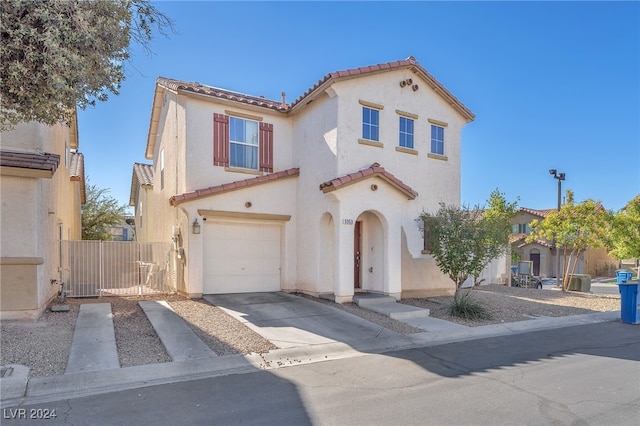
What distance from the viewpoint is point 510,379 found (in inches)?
247

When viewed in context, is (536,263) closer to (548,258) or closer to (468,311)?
(548,258)

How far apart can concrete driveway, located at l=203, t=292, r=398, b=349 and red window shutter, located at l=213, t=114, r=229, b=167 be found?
4610 millimetres

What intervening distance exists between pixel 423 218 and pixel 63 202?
504 inches

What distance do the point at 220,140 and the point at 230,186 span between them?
1899mm

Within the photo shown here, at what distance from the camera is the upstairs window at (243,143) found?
13703 millimetres

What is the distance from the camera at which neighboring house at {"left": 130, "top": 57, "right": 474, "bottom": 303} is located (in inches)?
487

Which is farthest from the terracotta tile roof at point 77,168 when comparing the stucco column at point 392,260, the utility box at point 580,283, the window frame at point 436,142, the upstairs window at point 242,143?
the utility box at point 580,283

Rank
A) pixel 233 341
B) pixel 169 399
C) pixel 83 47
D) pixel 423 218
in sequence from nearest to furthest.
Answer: pixel 169 399
pixel 83 47
pixel 233 341
pixel 423 218

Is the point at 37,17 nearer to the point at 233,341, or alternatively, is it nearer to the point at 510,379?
the point at 233,341

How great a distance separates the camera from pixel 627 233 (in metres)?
18.0

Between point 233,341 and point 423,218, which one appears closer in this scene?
point 233,341

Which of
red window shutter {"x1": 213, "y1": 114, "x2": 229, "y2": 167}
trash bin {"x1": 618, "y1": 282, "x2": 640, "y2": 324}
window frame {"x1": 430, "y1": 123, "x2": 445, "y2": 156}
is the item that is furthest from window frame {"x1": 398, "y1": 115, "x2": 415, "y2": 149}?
trash bin {"x1": 618, "y1": 282, "x2": 640, "y2": 324}

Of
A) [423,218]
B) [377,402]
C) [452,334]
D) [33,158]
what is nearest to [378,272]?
[423,218]

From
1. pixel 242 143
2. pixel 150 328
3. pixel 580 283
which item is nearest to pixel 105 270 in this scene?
pixel 150 328
